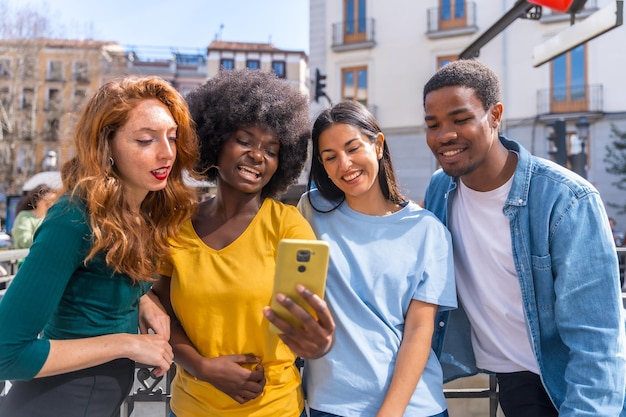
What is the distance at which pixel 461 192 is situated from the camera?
83.9 inches

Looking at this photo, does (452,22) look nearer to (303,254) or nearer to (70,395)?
(303,254)

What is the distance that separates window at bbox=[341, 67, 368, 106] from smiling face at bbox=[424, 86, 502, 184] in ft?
59.3

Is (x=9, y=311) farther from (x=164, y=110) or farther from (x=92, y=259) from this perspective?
(x=164, y=110)

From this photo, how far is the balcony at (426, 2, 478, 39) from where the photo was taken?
712 inches

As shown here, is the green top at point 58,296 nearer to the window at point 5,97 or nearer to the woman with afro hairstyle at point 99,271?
the woman with afro hairstyle at point 99,271

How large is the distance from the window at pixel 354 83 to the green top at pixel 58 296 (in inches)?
739

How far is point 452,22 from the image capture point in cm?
1848

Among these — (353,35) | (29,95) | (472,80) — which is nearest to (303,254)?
(472,80)

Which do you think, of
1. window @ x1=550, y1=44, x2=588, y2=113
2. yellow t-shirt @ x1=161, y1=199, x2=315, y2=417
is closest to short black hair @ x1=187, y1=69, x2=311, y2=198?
yellow t-shirt @ x1=161, y1=199, x2=315, y2=417

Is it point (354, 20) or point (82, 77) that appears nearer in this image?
point (354, 20)

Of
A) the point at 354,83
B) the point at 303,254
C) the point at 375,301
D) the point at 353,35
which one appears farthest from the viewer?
the point at 354,83

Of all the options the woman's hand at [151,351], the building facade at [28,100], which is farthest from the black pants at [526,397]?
the building facade at [28,100]

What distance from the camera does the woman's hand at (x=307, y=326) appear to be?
1401 millimetres

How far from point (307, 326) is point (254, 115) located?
88 cm
